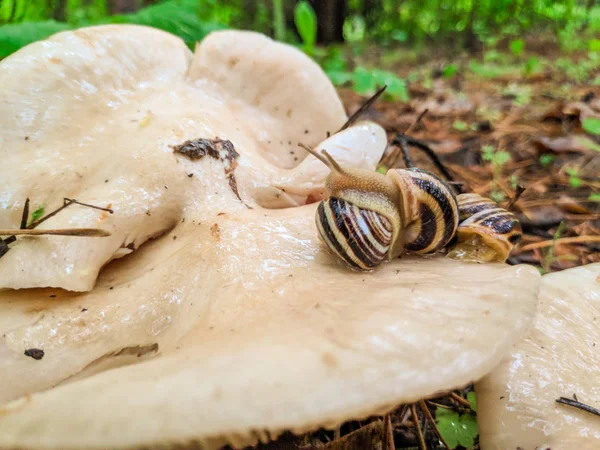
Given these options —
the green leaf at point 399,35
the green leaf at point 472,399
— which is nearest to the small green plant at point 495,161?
the green leaf at point 472,399

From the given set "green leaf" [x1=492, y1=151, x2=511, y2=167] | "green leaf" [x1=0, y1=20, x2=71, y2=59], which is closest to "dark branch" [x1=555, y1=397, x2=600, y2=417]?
"green leaf" [x1=492, y1=151, x2=511, y2=167]

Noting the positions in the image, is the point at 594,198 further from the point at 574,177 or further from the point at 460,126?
the point at 460,126

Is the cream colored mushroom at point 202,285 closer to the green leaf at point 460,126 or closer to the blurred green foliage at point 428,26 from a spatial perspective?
the green leaf at point 460,126

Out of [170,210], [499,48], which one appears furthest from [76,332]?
[499,48]

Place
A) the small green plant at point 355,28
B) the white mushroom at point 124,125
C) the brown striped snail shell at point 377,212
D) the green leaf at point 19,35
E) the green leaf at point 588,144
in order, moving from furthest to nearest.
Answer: the small green plant at point 355,28, the green leaf at point 588,144, the green leaf at point 19,35, the white mushroom at point 124,125, the brown striped snail shell at point 377,212

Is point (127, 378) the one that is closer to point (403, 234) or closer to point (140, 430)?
point (140, 430)
